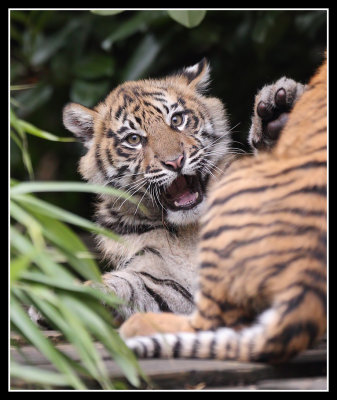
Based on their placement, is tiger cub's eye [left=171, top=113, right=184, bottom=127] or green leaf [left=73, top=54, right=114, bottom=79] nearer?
tiger cub's eye [left=171, top=113, right=184, bottom=127]

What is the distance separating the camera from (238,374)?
1.97 meters

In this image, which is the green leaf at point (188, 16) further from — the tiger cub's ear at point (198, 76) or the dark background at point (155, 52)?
the dark background at point (155, 52)

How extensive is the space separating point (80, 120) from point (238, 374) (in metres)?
1.69

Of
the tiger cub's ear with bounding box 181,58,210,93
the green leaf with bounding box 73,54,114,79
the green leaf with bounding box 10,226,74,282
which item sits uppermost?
the green leaf with bounding box 73,54,114,79

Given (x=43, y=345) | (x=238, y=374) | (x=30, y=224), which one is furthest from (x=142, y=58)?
(x=238, y=374)

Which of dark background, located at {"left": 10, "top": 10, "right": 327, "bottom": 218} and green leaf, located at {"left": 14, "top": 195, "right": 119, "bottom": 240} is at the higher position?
dark background, located at {"left": 10, "top": 10, "right": 327, "bottom": 218}

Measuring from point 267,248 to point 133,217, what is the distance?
134 cm

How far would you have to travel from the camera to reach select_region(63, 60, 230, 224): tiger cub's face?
286 cm

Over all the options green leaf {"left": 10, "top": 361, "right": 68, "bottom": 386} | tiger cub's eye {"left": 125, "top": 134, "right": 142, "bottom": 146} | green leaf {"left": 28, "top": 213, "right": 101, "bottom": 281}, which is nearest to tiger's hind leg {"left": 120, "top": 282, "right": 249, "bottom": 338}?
green leaf {"left": 28, "top": 213, "right": 101, "bottom": 281}

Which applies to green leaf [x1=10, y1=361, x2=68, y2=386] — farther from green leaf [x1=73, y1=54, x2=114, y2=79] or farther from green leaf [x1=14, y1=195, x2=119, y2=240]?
green leaf [x1=73, y1=54, x2=114, y2=79]

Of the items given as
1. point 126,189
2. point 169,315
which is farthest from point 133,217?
point 169,315

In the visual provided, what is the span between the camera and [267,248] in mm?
1879

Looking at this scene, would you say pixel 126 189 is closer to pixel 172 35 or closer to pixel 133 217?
pixel 133 217

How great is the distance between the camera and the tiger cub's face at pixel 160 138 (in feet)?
9.37
